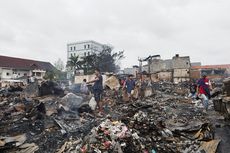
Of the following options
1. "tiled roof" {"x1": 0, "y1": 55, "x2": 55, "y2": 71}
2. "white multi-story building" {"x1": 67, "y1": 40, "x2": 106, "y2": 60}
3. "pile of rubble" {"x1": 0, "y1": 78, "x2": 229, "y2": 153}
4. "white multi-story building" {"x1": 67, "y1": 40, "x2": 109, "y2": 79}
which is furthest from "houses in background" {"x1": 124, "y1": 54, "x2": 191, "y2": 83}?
"white multi-story building" {"x1": 67, "y1": 40, "x2": 106, "y2": 60}

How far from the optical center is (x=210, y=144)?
5.59m

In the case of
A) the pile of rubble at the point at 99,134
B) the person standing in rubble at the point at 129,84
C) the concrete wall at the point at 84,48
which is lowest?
the pile of rubble at the point at 99,134

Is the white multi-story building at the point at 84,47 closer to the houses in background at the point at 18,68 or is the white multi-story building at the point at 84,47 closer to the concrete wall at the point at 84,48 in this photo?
the concrete wall at the point at 84,48

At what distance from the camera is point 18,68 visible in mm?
45438

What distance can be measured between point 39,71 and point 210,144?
44.1 meters

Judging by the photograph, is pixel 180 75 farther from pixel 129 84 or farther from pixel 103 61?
pixel 129 84

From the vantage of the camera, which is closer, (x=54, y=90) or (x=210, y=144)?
(x=210, y=144)

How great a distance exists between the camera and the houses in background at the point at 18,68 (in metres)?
43.1

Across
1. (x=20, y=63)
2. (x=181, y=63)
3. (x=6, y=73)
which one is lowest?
(x=6, y=73)

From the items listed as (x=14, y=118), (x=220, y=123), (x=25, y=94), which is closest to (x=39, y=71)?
(x=25, y=94)

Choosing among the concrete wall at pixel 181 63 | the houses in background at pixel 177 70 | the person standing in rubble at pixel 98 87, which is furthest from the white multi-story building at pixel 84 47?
the person standing in rubble at pixel 98 87

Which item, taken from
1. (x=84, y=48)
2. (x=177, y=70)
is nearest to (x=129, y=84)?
(x=177, y=70)

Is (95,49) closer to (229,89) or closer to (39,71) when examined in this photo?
(39,71)

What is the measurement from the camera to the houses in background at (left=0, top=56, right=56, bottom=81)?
43.1 metres
